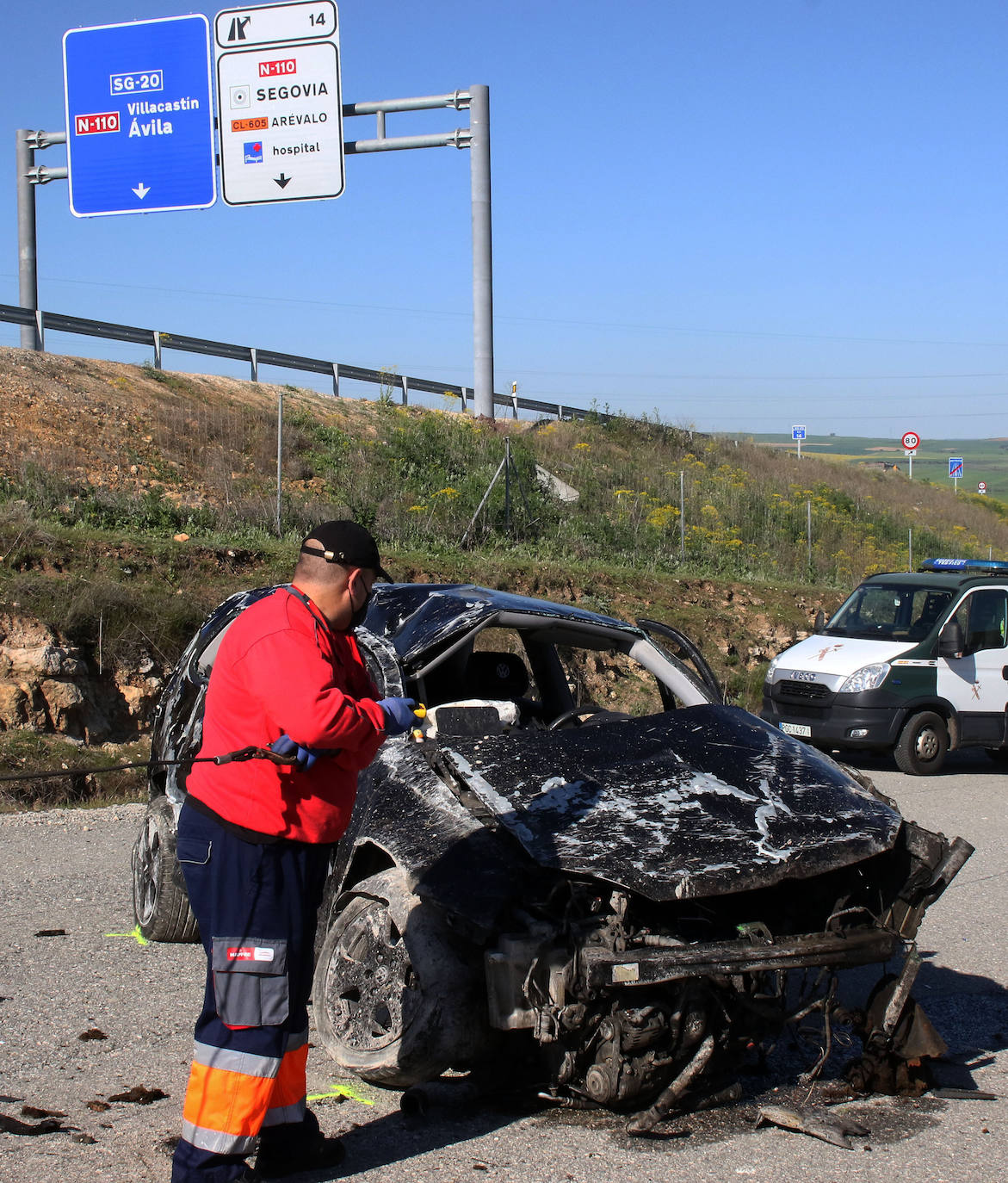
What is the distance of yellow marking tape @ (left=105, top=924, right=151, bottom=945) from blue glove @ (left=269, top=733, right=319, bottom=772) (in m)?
2.98

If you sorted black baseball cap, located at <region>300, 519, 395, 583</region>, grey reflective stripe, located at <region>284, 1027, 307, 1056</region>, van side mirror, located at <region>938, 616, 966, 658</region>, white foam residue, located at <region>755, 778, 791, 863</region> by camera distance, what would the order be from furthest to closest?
van side mirror, located at <region>938, 616, 966, 658</region> → white foam residue, located at <region>755, 778, 791, 863</region> → black baseball cap, located at <region>300, 519, 395, 583</region> → grey reflective stripe, located at <region>284, 1027, 307, 1056</region>

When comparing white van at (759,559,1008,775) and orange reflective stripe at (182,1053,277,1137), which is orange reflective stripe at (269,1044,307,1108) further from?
white van at (759,559,1008,775)

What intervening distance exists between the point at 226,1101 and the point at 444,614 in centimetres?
236

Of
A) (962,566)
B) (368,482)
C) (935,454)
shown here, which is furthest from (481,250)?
(935,454)

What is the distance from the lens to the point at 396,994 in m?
3.89

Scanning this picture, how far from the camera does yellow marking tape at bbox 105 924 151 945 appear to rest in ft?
19.0

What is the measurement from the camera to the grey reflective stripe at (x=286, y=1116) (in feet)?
11.4

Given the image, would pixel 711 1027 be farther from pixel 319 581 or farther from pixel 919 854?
pixel 319 581

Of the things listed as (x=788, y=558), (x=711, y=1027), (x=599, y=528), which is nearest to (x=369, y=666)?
(x=711, y=1027)

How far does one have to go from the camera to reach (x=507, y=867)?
12.6ft

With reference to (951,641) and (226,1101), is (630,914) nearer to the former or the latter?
(226,1101)

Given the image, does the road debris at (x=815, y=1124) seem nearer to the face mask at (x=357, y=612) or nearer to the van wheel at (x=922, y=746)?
the face mask at (x=357, y=612)

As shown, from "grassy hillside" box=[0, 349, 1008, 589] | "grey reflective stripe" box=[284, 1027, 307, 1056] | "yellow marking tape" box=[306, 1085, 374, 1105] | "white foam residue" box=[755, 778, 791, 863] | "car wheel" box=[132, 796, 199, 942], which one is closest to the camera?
"grey reflective stripe" box=[284, 1027, 307, 1056]

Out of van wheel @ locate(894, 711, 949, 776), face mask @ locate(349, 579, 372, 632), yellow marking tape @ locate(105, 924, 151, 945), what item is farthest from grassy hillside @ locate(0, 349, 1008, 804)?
face mask @ locate(349, 579, 372, 632)
